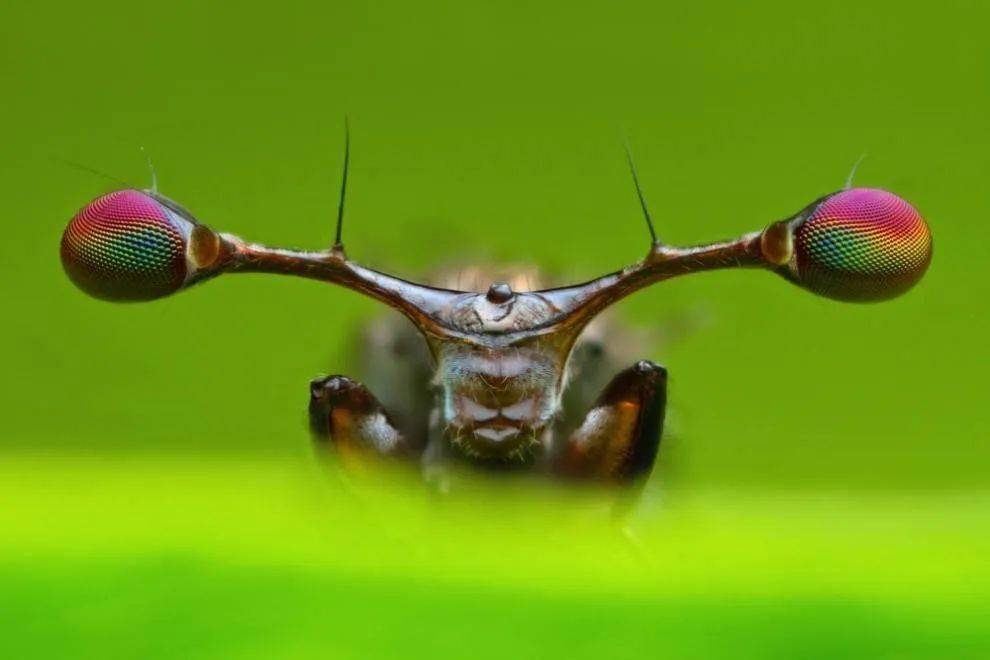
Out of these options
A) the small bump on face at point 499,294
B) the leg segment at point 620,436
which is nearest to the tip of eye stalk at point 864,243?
the leg segment at point 620,436

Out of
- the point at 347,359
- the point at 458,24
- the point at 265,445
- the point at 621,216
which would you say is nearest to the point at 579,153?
the point at 621,216

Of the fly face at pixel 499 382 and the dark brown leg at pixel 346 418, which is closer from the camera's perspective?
the fly face at pixel 499 382

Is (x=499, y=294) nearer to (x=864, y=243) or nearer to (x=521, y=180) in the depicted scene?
(x=864, y=243)

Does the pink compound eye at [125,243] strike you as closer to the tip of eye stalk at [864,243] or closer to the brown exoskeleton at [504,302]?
the brown exoskeleton at [504,302]

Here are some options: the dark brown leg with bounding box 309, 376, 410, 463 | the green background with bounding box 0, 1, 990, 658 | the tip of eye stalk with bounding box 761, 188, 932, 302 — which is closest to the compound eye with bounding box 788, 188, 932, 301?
the tip of eye stalk with bounding box 761, 188, 932, 302

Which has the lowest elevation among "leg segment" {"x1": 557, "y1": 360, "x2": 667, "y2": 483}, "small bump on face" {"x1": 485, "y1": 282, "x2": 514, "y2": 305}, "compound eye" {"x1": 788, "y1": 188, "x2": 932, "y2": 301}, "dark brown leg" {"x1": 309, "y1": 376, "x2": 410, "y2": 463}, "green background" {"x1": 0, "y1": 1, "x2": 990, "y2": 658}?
"dark brown leg" {"x1": 309, "y1": 376, "x2": 410, "y2": 463}

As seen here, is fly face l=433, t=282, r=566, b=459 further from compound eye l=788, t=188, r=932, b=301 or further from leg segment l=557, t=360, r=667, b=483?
compound eye l=788, t=188, r=932, b=301
